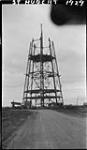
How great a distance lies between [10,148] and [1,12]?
367 cm

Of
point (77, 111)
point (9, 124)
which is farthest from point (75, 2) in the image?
point (77, 111)

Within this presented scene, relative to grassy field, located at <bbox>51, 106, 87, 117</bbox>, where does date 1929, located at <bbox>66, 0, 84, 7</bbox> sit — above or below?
above

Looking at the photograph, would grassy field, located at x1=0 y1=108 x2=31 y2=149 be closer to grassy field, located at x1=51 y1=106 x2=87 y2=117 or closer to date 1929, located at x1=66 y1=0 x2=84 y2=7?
grassy field, located at x1=51 y1=106 x2=87 y2=117

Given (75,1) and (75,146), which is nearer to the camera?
(75,1)

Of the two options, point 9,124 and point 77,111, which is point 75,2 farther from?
point 77,111

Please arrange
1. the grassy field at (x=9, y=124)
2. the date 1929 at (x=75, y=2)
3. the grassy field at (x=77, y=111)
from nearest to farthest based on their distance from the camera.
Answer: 1. the date 1929 at (x=75, y=2)
2. the grassy field at (x=9, y=124)
3. the grassy field at (x=77, y=111)

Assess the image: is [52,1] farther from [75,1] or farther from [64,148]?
[64,148]

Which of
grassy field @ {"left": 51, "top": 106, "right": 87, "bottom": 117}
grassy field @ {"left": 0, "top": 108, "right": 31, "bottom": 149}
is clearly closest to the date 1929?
grassy field @ {"left": 0, "top": 108, "right": 31, "bottom": 149}

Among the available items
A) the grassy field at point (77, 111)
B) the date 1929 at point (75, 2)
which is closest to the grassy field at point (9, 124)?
the grassy field at point (77, 111)

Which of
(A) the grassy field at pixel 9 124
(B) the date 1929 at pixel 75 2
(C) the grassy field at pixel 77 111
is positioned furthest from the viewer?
(C) the grassy field at pixel 77 111

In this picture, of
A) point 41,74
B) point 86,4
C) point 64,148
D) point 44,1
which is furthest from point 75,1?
point 41,74

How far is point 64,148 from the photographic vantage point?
25.9 ft

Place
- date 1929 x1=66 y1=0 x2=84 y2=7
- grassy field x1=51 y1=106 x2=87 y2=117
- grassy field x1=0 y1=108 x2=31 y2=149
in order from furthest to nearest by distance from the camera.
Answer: grassy field x1=51 y1=106 x2=87 y2=117
grassy field x1=0 y1=108 x2=31 y2=149
date 1929 x1=66 y1=0 x2=84 y2=7

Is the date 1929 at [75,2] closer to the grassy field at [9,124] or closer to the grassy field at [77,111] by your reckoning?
the grassy field at [9,124]
